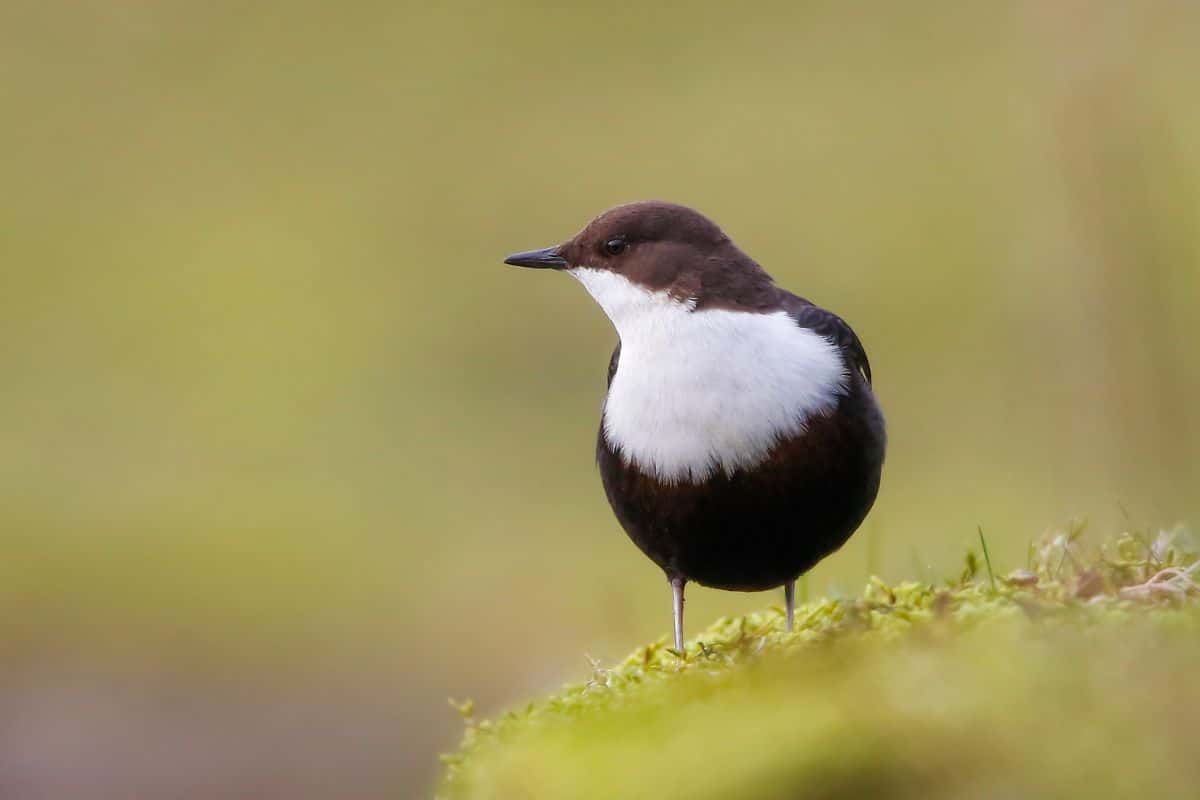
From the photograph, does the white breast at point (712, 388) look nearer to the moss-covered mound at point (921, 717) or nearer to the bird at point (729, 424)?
the bird at point (729, 424)

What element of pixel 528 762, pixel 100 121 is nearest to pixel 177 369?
pixel 100 121

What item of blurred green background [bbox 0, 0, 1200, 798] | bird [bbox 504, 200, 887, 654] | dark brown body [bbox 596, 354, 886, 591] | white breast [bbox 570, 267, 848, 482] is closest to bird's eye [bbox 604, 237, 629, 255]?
bird [bbox 504, 200, 887, 654]

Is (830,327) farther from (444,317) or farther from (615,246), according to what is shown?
(444,317)

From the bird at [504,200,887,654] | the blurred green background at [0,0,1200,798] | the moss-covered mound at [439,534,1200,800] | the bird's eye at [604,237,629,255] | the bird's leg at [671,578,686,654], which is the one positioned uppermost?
the blurred green background at [0,0,1200,798]

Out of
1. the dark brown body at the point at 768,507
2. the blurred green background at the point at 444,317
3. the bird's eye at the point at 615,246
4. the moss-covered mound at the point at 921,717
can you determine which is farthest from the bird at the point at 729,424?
the moss-covered mound at the point at 921,717

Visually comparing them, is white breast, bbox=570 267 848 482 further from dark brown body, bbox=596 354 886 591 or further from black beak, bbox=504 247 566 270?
black beak, bbox=504 247 566 270

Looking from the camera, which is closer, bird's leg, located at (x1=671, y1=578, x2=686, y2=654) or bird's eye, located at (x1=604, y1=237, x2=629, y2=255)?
bird's leg, located at (x1=671, y1=578, x2=686, y2=654)

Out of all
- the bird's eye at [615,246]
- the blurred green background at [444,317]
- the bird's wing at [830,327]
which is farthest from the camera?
the bird's eye at [615,246]
